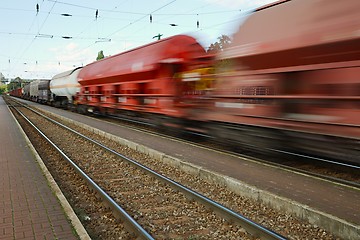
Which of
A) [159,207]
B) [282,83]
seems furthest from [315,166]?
[159,207]

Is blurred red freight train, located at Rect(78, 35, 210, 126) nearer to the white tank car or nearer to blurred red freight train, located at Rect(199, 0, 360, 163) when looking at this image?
blurred red freight train, located at Rect(199, 0, 360, 163)

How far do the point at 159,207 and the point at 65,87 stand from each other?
23.1 m

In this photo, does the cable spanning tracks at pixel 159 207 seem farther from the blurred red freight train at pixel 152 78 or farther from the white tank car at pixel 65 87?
the white tank car at pixel 65 87

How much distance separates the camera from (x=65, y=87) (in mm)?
26125

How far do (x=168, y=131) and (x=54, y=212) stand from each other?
27.8 ft

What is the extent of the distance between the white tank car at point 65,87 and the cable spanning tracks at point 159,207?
659 inches

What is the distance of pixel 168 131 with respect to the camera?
42.1 feet

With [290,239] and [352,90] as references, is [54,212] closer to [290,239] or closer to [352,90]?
[290,239]

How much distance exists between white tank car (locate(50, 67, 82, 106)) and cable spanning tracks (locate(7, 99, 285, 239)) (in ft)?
54.9

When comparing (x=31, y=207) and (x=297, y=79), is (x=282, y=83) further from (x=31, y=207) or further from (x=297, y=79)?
(x=31, y=207)

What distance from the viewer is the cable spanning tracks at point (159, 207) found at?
4.18 m

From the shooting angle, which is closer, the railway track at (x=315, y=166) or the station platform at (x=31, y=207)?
the station platform at (x=31, y=207)

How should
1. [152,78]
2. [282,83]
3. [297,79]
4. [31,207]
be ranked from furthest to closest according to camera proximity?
[152,78]
[282,83]
[297,79]
[31,207]

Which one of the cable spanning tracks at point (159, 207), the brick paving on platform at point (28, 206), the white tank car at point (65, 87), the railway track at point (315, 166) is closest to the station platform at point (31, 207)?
the brick paving on platform at point (28, 206)
